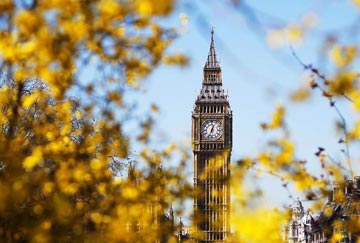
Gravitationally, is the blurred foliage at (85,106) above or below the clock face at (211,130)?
below

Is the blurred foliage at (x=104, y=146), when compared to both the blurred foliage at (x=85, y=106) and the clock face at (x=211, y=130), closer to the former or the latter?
the blurred foliage at (x=85, y=106)

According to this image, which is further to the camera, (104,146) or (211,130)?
(211,130)

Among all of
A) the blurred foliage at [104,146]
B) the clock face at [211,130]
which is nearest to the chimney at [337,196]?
the blurred foliage at [104,146]

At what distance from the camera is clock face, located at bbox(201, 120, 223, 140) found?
74625 mm

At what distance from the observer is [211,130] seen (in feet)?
246

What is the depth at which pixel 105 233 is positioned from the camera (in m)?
8.27

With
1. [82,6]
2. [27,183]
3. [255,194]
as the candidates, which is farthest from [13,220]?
[255,194]

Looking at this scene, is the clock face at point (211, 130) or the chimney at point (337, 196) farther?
the clock face at point (211, 130)

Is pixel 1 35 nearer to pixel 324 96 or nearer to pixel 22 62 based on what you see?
pixel 22 62

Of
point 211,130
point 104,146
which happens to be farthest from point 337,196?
point 211,130

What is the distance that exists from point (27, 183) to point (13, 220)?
97 cm

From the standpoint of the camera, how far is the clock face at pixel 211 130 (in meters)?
74.6

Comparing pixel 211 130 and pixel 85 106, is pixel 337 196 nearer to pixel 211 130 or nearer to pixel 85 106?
pixel 85 106

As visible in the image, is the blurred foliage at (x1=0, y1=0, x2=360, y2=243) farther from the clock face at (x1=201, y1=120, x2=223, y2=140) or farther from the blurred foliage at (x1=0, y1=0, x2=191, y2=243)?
the clock face at (x1=201, y1=120, x2=223, y2=140)
